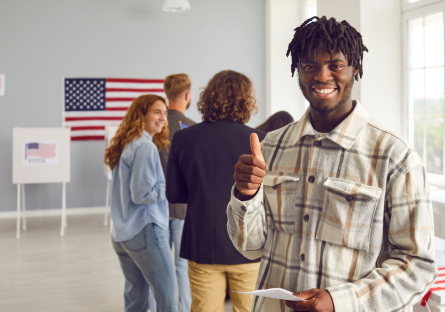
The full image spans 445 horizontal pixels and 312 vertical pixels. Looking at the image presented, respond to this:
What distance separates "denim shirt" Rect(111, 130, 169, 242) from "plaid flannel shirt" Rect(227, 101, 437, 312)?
3.27 ft

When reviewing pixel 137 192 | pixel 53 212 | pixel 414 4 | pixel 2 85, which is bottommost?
pixel 53 212

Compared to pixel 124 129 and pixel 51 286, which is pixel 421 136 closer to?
pixel 124 129

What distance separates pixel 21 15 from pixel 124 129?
4.75 meters

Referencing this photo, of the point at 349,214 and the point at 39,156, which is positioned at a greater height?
the point at 39,156

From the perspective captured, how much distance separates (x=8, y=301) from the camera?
3148 mm

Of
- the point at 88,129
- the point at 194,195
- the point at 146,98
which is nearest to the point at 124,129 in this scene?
the point at 146,98

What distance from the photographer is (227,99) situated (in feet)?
6.18

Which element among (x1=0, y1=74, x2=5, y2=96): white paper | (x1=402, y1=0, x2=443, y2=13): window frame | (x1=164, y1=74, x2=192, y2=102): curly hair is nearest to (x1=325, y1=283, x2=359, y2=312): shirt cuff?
(x1=164, y1=74, x2=192, y2=102): curly hair

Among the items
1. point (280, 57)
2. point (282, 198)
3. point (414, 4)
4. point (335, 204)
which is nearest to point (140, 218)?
point (282, 198)

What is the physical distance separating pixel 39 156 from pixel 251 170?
16.2ft

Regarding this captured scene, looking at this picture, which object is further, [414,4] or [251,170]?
[414,4]

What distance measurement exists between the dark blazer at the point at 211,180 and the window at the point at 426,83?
2411mm

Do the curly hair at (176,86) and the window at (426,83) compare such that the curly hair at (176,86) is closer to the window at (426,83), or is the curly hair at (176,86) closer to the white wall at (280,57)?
the window at (426,83)

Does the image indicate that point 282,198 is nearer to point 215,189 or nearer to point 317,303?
point 317,303
